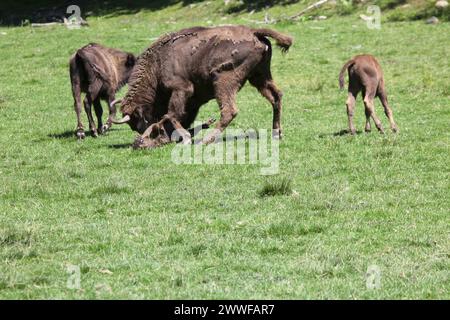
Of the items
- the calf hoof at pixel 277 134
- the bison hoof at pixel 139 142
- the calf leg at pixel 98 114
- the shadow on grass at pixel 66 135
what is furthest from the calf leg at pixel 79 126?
the calf hoof at pixel 277 134

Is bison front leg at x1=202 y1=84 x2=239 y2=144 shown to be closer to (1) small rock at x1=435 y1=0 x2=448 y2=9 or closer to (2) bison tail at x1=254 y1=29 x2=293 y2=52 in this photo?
(2) bison tail at x1=254 y1=29 x2=293 y2=52

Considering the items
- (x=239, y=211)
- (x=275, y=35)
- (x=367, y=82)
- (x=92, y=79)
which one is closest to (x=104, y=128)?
(x=92, y=79)

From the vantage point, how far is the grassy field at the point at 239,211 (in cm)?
757

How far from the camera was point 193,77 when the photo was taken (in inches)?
587

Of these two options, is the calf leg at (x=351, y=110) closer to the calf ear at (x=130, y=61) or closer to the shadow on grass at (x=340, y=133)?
the shadow on grass at (x=340, y=133)

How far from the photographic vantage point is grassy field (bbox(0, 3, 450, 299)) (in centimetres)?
757

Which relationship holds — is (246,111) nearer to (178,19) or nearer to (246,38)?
(246,38)

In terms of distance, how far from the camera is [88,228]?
31.4 feet

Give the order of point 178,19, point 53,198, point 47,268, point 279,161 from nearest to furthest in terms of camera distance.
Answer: point 47,268
point 53,198
point 279,161
point 178,19

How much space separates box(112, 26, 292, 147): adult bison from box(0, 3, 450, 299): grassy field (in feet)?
2.30

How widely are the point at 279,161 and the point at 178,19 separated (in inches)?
942

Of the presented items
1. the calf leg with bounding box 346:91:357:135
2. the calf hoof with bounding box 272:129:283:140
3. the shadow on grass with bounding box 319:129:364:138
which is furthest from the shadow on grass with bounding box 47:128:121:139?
the calf leg with bounding box 346:91:357:135

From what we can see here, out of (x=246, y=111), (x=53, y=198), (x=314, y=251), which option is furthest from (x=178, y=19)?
(x=314, y=251)

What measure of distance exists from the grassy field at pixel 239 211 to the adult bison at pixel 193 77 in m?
0.70
